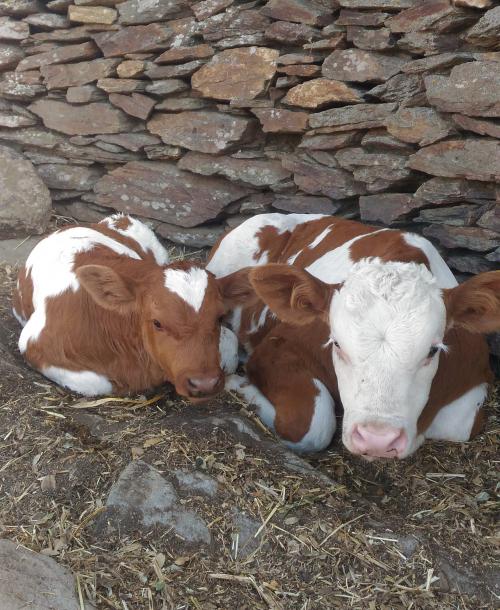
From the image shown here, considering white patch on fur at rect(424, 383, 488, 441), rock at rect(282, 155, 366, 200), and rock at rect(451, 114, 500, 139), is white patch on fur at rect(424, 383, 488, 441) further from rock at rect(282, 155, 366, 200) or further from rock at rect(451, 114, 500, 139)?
rock at rect(282, 155, 366, 200)

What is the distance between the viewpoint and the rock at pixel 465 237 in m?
4.87

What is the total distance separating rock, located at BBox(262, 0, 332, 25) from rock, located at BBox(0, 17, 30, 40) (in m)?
Answer: 3.28

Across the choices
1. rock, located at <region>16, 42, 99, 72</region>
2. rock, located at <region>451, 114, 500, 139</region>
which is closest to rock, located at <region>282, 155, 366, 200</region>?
rock, located at <region>451, 114, 500, 139</region>

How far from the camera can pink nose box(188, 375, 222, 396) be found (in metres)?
4.03

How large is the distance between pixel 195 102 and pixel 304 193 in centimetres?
142

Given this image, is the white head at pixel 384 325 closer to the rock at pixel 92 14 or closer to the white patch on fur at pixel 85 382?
the white patch on fur at pixel 85 382

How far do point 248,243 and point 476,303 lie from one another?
2.48 meters

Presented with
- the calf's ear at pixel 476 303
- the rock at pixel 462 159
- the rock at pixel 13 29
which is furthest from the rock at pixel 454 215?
the rock at pixel 13 29

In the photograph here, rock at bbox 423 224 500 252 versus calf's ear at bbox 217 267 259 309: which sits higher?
calf's ear at bbox 217 267 259 309

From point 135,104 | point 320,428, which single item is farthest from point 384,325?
point 135,104

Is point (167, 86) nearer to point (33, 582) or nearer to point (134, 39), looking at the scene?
point (134, 39)

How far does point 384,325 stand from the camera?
11.3 ft

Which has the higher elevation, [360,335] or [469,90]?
[469,90]

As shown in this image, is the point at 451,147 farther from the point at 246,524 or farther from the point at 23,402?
the point at 23,402
